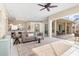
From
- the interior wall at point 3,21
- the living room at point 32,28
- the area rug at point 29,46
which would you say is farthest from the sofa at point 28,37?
the interior wall at point 3,21

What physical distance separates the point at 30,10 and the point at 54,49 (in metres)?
1.19

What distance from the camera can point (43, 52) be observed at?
2635 millimetres

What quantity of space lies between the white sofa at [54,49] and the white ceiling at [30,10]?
0.78 m

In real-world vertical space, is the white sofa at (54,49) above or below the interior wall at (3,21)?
below

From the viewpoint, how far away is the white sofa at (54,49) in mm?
2594

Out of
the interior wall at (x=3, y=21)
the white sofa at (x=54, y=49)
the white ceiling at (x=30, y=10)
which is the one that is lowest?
the white sofa at (x=54, y=49)

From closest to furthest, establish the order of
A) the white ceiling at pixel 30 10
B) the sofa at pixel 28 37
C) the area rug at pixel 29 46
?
the white ceiling at pixel 30 10, the area rug at pixel 29 46, the sofa at pixel 28 37

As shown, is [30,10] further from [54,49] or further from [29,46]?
[54,49]

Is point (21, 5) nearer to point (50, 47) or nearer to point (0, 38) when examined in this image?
point (0, 38)

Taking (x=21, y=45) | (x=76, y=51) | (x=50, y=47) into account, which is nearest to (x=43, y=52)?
(x=50, y=47)

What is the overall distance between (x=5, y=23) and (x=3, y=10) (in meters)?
0.34

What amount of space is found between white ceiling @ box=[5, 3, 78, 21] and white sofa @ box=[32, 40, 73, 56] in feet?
2.55

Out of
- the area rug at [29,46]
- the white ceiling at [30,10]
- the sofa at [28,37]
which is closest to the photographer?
the white ceiling at [30,10]

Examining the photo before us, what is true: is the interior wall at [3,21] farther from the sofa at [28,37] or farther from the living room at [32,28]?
the sofa at [28,37]
